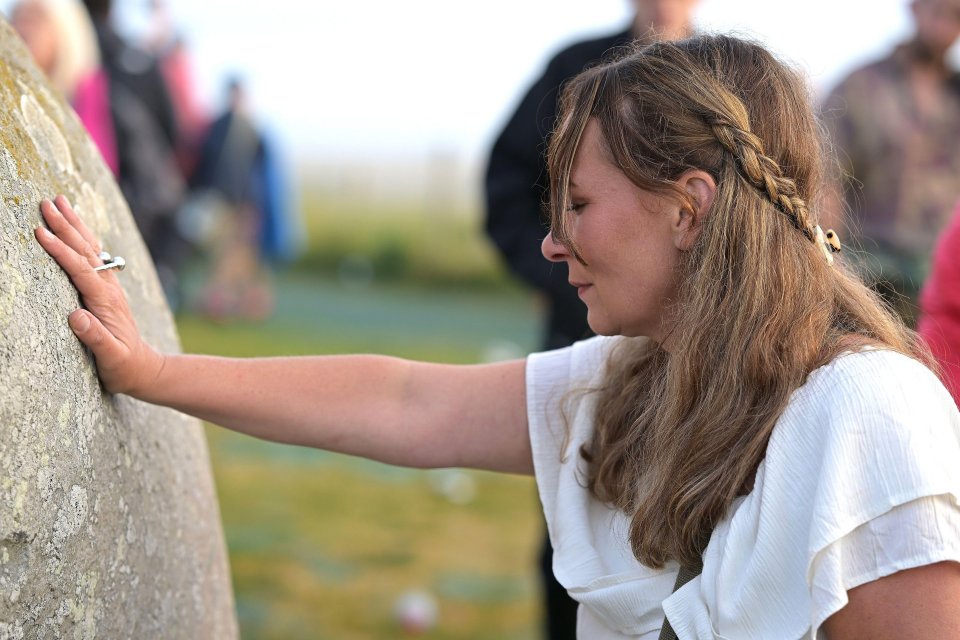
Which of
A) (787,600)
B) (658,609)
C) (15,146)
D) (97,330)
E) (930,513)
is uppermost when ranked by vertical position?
(15,146)

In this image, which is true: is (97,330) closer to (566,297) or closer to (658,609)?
(658,609)

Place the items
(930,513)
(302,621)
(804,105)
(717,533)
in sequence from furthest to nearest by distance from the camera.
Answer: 1. (302,621)
2. (804,105)
3. (717,533)
4. (930,513)

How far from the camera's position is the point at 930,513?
1.58 metres

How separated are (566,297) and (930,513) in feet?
5.89

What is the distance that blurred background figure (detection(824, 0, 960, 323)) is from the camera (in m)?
4.94

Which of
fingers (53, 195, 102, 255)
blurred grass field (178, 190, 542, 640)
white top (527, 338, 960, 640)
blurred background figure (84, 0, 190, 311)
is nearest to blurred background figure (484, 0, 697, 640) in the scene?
blurred grass field (178, 190, 542, 640)

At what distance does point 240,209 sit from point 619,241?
926cm

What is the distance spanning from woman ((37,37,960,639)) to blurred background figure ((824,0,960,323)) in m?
3.21

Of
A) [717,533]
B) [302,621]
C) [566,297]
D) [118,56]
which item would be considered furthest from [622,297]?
[118,56]

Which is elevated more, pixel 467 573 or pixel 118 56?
pixel 118 56

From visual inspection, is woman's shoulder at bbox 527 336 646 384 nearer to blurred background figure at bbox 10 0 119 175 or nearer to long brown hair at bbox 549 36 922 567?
long brown hair at bbox 549 36 922 567

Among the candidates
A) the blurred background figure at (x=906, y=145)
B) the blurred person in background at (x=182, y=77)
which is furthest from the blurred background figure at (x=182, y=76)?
the blurred background figure at (x=906, y=145)

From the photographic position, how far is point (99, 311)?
71.7 inches

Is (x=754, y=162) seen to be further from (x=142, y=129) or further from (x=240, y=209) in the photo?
(x=240, y=209)
